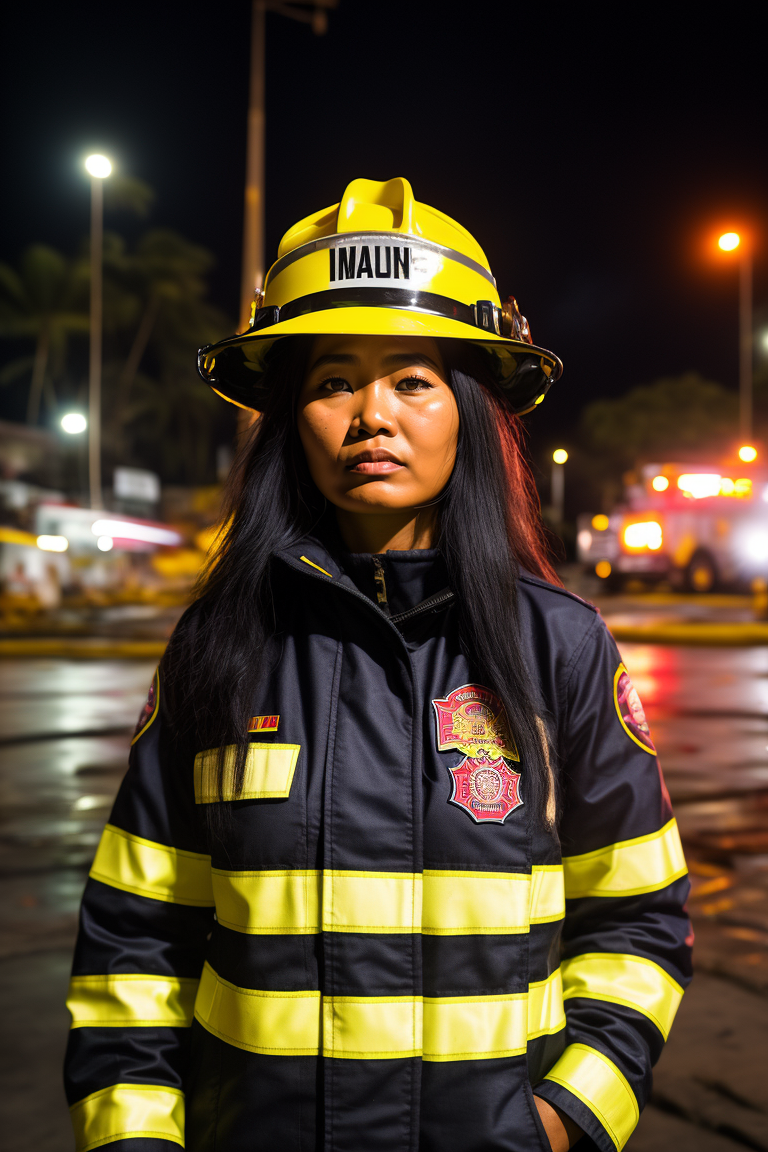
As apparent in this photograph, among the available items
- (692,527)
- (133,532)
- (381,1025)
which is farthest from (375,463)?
(133,532)

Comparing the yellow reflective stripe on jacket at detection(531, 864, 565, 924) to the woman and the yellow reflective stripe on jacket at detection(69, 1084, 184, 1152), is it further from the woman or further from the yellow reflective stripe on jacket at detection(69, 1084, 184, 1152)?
the yellow reflective stripe on jacket at detection(69, 1084, 184, 1152)

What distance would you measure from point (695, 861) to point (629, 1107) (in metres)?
3.75

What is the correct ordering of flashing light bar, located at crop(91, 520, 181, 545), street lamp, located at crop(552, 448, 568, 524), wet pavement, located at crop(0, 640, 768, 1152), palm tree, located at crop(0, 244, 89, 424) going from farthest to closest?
1. street lamp, located at crop(552, 448, 568, 524)
2. palm tree, located at crop(0, 244, 89, 424)
3. flashing light bar, located at crop(91, 520, 181, 545)
4. wet pavement, located at crop(0, 640, 768, 1152)

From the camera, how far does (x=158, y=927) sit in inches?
61.2

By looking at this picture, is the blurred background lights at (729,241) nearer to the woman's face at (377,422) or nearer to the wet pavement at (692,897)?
the wet pavement at (692,897)

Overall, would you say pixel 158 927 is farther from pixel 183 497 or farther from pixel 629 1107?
pixel 183 497

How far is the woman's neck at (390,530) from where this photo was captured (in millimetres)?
1713

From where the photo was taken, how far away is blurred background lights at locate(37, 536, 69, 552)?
2977 centimetres

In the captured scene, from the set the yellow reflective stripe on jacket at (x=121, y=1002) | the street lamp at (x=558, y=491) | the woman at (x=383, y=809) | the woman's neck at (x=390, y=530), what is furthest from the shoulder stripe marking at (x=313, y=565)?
the street lamp at (x=558, y=491)

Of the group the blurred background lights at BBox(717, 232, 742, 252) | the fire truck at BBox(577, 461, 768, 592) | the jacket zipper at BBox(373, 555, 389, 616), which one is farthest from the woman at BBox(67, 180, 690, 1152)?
the blurred background lights at BBox(717, 232, 742, 252)

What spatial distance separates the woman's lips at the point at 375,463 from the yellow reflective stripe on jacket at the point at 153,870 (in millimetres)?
655

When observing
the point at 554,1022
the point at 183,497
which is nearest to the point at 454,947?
the point at 554,1022

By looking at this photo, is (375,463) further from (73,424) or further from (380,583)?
(73,424)

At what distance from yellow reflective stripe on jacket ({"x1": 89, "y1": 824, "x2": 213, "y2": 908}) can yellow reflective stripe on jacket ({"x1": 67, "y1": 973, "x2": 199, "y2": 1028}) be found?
124mm
